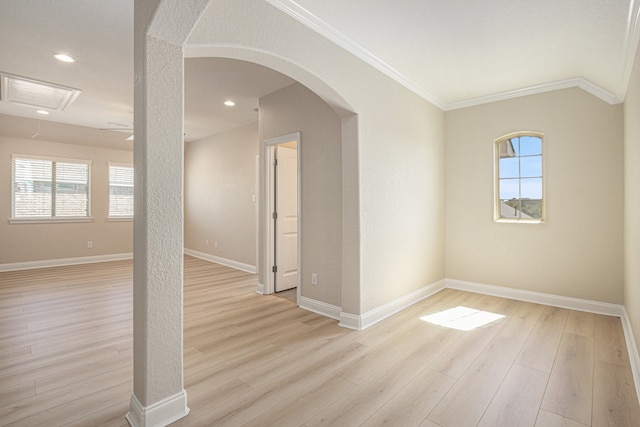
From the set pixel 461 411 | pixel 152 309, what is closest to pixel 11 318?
pixel 152 309

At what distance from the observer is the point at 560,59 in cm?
327

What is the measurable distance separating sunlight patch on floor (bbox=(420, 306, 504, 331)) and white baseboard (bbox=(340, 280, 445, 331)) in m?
0.34

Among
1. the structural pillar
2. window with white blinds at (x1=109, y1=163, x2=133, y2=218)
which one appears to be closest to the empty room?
the structural pillar

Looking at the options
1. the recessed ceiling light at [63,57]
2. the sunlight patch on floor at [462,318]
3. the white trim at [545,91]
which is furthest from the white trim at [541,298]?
the recessed ceiling light at [63,57]

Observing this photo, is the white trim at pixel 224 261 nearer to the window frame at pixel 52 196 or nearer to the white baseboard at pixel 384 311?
the window frame at pixel 52 196

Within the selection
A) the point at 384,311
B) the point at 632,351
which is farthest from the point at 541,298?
the point at 384,311

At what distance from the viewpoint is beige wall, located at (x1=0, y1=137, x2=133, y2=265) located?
6.10 m

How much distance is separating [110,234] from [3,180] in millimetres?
2105

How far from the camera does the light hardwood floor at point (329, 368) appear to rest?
1.92 meters

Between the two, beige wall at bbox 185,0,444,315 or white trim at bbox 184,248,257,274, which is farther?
white trim at bbox 184,248,257,274

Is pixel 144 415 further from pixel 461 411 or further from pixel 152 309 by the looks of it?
pixel 461 411

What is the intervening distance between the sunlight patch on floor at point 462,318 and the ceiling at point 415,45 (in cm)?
280

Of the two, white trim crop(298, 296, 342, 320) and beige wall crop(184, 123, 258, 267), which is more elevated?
beige wall crop(184, 123, 258, 267)

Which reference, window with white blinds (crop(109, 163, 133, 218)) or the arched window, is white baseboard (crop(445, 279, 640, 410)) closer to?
the arched window
